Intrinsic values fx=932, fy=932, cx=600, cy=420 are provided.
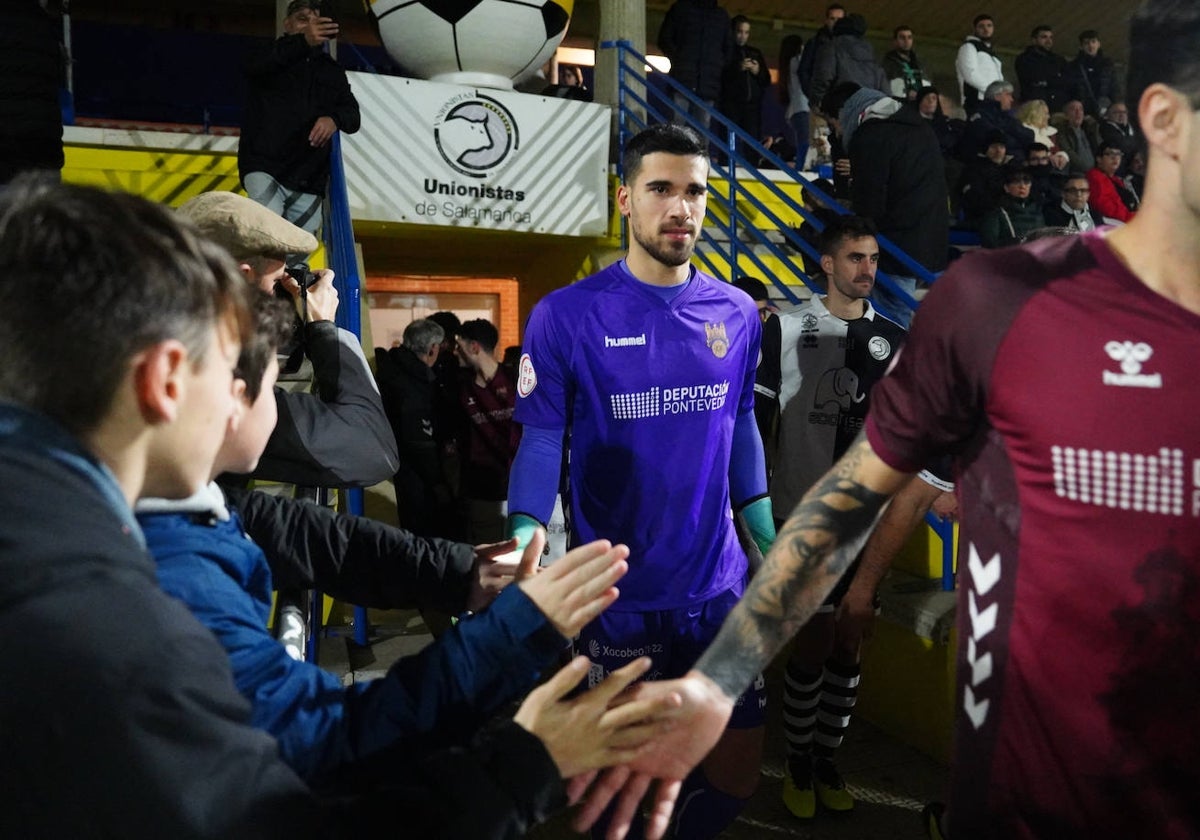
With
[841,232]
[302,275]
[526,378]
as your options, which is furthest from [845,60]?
[302,275]

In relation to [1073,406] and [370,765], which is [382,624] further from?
[1073,406]

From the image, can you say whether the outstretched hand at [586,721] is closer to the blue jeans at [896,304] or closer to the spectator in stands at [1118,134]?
the blue jeans at [896,304]

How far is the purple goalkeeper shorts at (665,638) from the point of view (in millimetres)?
2826

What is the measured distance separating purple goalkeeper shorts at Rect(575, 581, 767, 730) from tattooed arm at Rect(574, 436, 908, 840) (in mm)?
1275

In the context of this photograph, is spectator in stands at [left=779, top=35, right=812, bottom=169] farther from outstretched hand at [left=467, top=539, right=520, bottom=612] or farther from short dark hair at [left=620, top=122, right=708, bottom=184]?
outstretched hand at [left=467, top=539, right=520, bottom=612]

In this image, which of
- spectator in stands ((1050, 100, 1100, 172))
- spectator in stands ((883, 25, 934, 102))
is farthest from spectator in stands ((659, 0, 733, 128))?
spectator in stands ((1050, 100, 1100, 172))

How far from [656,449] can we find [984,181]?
→ 6.83m

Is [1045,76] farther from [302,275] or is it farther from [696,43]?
[302,275]

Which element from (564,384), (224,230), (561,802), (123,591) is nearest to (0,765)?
(123,591)

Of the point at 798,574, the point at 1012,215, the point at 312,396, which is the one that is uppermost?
the point at 1012,215

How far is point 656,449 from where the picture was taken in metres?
2.84

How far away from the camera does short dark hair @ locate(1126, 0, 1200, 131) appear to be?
122cm

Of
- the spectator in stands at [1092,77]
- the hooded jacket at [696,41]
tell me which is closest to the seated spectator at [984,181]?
the hooded jacket at [696,41]

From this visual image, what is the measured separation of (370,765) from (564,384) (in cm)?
173
